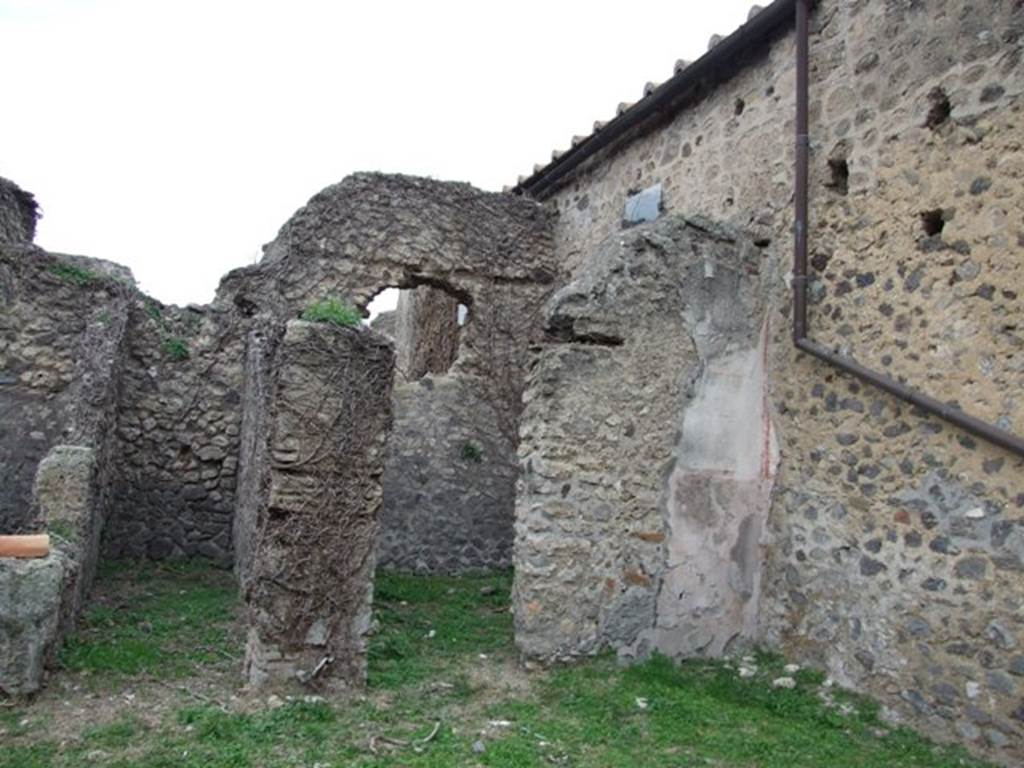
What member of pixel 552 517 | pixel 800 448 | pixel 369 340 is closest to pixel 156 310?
pixel 369 340

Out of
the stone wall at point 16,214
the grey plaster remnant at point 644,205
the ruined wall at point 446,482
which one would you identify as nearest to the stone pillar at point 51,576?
the ruined wall at point 446,482

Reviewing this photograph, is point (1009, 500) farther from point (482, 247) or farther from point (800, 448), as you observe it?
point (482, 247)

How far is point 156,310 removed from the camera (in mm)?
9688

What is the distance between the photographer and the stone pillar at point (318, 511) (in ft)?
17.6

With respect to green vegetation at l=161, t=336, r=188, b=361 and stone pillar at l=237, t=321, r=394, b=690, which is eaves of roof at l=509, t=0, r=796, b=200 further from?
green vegetation at l=161, t=336, r=188, b=361

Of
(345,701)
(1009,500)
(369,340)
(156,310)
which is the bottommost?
(345,701)

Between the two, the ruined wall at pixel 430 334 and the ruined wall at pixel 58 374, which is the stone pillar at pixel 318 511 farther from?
the ruined wall at pixel 430 334

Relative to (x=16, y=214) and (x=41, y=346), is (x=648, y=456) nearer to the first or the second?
(x=41, y=346)

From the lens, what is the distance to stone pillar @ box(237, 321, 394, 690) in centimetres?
536

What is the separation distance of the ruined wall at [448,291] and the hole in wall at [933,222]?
18.0 ft

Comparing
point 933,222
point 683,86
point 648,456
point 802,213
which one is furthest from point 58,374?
point 933,222

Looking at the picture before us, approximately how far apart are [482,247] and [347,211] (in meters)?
1.62

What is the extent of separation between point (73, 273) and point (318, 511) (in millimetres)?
5394

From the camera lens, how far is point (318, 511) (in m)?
5.48
